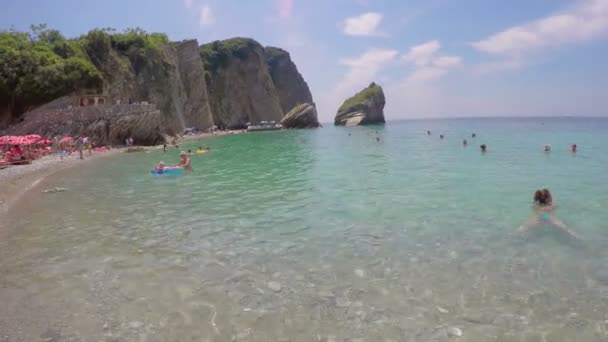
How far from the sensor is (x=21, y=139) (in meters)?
29.0

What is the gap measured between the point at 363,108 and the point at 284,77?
1445 inches

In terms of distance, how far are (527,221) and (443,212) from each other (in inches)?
88.4

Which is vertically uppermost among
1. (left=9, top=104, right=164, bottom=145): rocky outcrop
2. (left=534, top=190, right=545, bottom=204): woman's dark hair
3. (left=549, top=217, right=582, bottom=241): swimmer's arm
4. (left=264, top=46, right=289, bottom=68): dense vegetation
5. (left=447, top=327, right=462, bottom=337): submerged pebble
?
(left=264, top=46, right=289, bottom=68): dense vegetation

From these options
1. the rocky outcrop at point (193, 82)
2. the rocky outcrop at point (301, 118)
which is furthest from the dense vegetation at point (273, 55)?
the rocky outcrop at point (193, 82)

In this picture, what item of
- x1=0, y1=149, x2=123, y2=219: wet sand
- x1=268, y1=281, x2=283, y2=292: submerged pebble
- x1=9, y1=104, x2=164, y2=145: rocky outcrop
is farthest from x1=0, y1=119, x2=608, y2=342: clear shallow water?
x1=9, y1=104, x2=164, y2=145: rocky outcrop

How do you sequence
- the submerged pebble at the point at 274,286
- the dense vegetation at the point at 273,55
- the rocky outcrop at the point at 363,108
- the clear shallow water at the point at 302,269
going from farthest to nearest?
the dense vegetation at the point at 273,55 → the rocky outcrop at the point at 363,108 → the submerged pebble at the point at 274,286 → the clear shallow water at the point at 302,269

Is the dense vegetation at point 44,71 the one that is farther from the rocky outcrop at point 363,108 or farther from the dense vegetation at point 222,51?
the rocky outcrop at point 363,108

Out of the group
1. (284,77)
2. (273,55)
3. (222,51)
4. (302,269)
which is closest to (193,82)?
(222,51)

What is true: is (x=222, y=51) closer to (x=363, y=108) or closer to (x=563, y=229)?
(x=363, y=108)

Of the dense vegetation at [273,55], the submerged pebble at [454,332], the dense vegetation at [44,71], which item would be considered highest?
the dense vegetation at [273,55]

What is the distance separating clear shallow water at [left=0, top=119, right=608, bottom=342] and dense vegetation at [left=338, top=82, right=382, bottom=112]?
123707 millimetres

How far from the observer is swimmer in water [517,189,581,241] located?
375 inches

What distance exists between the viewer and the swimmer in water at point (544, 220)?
952 cm

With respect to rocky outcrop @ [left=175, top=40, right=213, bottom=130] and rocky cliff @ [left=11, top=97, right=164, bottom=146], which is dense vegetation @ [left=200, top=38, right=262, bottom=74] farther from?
rocky cliff @ [left=11, top=97, right=164, bottom=146]
